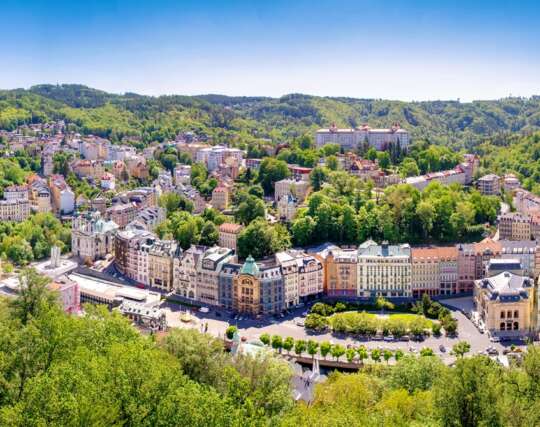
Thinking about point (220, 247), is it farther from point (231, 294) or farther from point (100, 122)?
point (100, 122)

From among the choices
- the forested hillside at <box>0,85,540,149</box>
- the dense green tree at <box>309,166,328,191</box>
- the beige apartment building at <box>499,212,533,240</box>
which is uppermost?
the forested hillside at <box>0,85,540,149</box>

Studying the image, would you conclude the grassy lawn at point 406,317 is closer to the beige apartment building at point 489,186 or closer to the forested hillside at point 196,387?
the forested hillside at point 196,387

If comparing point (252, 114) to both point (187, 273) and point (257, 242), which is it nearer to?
point (257, 242)

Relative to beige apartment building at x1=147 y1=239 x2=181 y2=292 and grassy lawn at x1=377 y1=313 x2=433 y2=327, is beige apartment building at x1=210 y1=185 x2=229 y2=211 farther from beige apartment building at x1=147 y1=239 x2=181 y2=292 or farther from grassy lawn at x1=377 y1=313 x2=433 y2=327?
grassy lawn at x1=377 y1=313 x2=433 y2=327

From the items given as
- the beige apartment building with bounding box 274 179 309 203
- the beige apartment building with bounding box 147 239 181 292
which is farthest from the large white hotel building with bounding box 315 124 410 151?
the beige apartment building with bounding box 147 239 181 292

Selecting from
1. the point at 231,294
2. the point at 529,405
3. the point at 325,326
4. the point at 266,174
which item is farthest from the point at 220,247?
the point at 529,405

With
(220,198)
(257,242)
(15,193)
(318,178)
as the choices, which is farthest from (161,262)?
(15,193)
